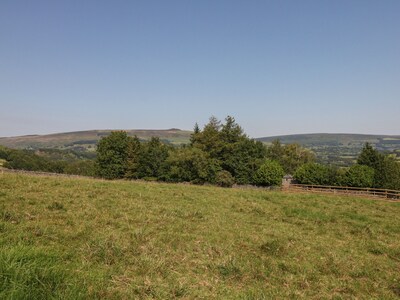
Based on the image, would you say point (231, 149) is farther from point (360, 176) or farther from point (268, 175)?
point (360, 176)

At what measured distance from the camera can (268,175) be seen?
72812mm

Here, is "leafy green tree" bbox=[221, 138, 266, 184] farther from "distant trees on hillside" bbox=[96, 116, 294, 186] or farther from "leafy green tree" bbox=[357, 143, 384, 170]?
"leafy green tree" bbox=[357, 143, 384, 170]

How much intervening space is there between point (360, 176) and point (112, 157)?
6308 centimetres

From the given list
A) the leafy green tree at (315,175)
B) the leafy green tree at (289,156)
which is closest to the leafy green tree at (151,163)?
the leafy green tree at (315,175)

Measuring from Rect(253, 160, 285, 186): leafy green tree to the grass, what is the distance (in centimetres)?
5847

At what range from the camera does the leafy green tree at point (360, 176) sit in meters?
65.9

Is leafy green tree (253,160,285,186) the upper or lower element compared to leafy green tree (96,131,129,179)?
lower

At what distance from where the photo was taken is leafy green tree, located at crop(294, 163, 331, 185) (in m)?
74.2

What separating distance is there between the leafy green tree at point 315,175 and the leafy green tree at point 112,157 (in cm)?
4937

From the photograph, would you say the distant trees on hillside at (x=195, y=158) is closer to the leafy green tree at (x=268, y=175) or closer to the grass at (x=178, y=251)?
the leafy green tree at (x=268, y=175)

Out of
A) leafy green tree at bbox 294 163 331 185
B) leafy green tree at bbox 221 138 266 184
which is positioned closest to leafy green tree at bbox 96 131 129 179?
leafy green tree at bbox 221 138 266 184

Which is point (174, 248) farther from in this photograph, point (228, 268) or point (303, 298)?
point (303, 298)

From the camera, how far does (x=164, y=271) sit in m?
6.65

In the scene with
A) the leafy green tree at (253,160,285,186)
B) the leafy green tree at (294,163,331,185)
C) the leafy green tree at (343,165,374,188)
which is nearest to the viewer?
the leafy green tree at (343,165,374,188)
